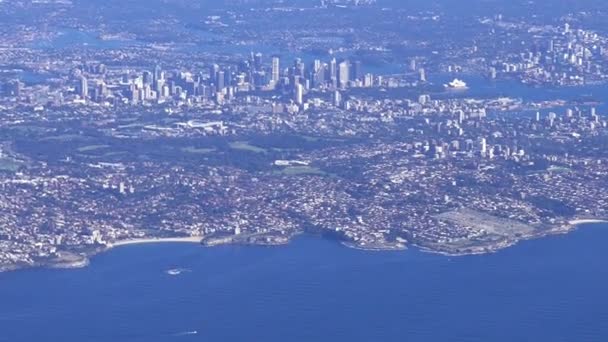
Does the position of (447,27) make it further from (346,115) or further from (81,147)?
(81,147)

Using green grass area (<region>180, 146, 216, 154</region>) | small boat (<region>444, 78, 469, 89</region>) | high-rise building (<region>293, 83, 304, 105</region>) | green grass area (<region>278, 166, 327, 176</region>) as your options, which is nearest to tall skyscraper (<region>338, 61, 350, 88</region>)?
high-rise building (<region>293, 83, 304, 105</region>)

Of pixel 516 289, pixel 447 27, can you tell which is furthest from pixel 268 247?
pixel 447 27

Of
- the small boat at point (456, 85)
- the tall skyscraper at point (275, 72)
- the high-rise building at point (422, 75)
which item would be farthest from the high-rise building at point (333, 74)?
the small boat at point (456, 85)

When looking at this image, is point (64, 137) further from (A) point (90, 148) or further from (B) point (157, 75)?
(B) point (157, 75)

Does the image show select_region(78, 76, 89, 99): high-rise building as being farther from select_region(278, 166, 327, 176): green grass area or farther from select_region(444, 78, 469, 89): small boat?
select_region(278, 166, 327, 176): green grass area

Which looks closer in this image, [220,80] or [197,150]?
[197,150]

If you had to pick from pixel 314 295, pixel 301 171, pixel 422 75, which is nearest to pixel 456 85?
pixel 422 75
